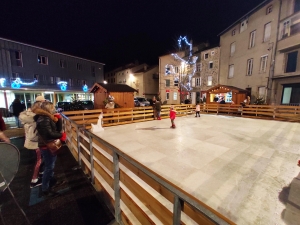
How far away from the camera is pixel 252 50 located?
55.2 ft

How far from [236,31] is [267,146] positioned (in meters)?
19.5

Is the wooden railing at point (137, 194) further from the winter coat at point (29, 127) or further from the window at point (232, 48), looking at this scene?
the window at point (232, 48)

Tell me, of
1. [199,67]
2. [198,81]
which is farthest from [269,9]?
[198,81]

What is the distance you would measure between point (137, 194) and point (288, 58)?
19.5 meters

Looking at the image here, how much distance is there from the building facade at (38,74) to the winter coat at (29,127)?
14.8m

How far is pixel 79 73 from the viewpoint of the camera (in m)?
25.5

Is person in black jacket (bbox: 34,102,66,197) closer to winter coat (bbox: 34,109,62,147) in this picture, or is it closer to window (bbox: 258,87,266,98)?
winter coat (bbox: 34,109,62,147)

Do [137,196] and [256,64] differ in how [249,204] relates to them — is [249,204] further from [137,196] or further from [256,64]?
[256,64]

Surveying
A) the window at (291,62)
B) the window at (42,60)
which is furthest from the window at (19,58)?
the window at (291,62)

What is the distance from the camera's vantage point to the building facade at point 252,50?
49.2 ft

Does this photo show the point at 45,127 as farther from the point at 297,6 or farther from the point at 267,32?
the point at 267,32

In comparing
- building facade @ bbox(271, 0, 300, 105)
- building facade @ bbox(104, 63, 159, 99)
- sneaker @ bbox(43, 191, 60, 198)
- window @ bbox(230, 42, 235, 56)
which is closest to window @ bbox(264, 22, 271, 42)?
building facade @ bbox(271, 0, 300, 105)

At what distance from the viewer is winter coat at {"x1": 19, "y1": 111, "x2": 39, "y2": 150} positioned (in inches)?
114

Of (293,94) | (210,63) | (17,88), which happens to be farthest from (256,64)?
(17,88)
